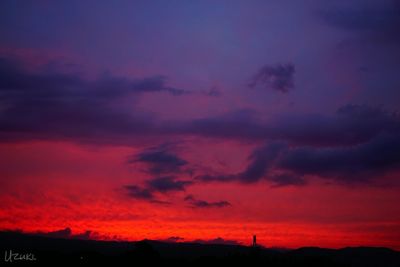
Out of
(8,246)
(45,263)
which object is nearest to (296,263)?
(45,263)

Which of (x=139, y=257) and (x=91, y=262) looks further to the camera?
(x=139, y=257)

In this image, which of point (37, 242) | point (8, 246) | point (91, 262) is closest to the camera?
point (91, 262)

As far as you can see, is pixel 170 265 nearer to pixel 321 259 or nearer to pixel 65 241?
pixel 321 259

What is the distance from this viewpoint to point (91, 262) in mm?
101250

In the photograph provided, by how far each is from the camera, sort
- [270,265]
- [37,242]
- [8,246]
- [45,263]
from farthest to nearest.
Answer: [37,242]
[8,246]
[270,265]
[45,263]

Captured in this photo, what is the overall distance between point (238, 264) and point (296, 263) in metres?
13.3

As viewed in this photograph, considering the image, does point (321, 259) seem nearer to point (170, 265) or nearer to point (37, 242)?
point (170, 265)

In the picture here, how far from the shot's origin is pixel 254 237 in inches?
3900

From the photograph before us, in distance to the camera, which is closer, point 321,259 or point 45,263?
point 45,263

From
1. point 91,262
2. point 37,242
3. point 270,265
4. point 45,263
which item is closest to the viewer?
point 45,263

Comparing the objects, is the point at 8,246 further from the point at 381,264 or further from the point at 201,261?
the point at 381,264

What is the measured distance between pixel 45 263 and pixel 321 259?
182ft

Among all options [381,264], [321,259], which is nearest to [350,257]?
[381,264]

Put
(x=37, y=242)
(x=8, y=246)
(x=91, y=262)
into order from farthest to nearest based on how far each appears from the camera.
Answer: (x=37, y=242) → (x=8, y=246) → (x=91, y=262)
